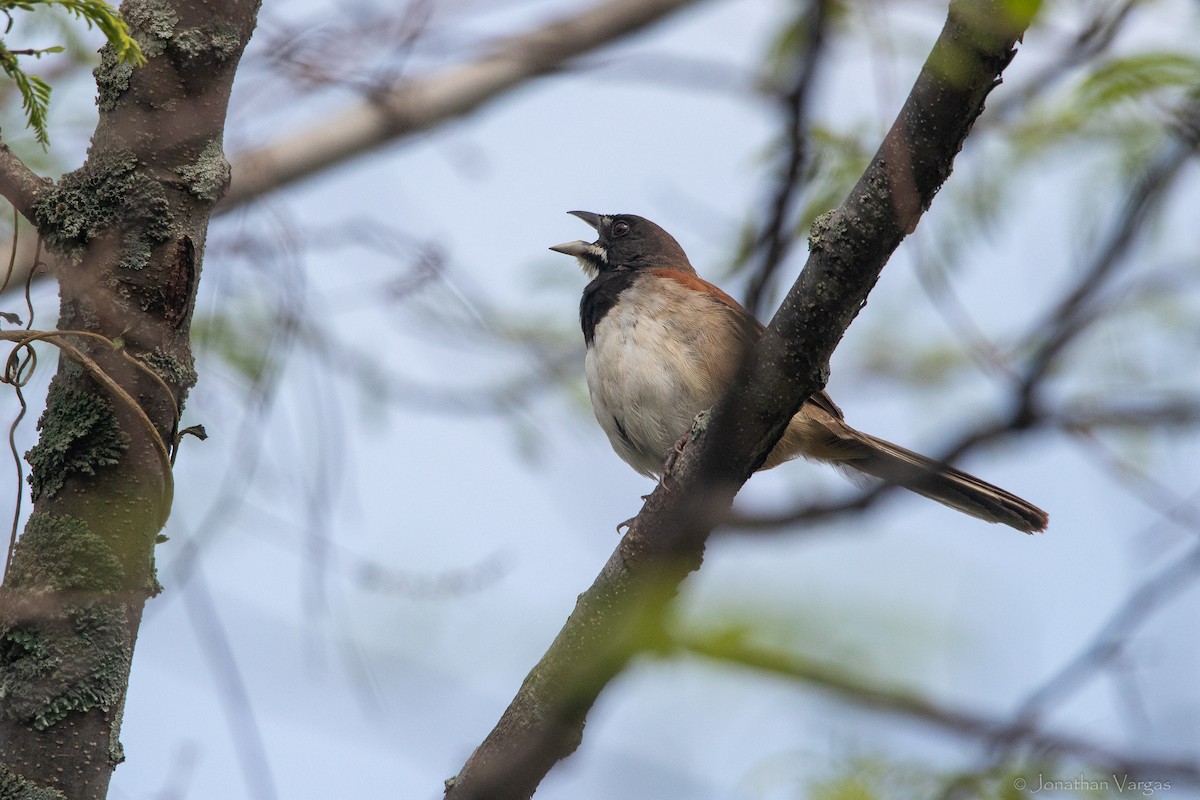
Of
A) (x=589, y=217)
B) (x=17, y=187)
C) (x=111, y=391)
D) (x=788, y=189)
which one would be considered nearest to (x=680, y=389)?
(x=589, y=217)

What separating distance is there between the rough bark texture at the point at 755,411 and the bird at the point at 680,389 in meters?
1.61

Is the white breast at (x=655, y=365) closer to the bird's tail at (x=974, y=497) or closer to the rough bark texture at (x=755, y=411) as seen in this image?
the bird's tail at (x=974, y=497)

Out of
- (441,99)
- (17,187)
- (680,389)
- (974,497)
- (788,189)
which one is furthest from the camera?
(441,99)

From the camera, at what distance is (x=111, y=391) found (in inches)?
106

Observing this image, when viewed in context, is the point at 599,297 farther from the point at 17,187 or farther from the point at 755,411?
the point at 17,187

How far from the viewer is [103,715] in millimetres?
2609

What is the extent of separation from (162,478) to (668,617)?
172cm

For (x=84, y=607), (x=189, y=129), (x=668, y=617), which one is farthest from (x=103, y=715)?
(x=668, y=617)

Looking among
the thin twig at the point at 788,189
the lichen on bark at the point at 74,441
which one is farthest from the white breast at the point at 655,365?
the thin twig at the point at 788,189

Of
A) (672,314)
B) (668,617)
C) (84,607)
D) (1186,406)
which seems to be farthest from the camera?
(672,314)

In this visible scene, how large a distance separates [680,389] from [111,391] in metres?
2.59

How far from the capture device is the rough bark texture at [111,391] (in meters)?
2.58

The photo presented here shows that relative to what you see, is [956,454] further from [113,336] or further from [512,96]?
[512,96]

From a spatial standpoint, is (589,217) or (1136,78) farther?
(589,217)
